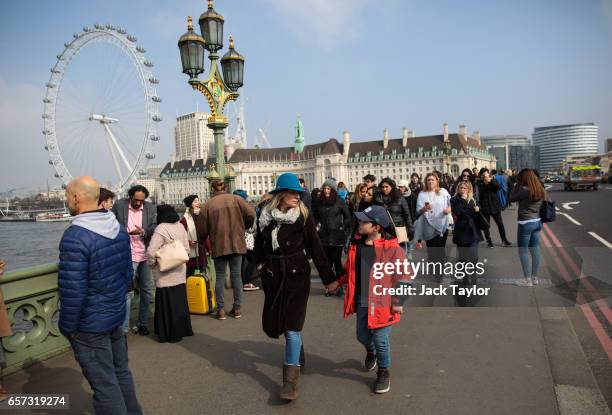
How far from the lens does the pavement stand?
4.00 meters

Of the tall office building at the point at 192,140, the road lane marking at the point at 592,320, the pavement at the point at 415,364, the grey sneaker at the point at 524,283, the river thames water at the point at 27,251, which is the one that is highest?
the tall office building at the point at 192,140

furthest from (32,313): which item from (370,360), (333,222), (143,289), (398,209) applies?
(398,209)

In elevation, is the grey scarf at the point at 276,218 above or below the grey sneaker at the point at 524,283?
above

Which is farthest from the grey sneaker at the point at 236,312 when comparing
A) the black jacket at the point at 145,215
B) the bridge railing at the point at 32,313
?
the bridge railing at the point at 32,313

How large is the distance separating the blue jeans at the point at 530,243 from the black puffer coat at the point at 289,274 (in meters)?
4.86

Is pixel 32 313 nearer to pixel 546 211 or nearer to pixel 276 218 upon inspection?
pixel 276 218

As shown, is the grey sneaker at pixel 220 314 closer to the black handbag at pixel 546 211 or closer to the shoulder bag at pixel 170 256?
the shoulder bag at pixel 170 256

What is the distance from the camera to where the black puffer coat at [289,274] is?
4.25 meters

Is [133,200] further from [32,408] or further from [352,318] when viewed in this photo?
[352,318]

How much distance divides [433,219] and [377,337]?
14.6 ft

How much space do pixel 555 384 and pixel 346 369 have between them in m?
2.03

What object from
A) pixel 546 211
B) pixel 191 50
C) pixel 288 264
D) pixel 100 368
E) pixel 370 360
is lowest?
pixel 370 360

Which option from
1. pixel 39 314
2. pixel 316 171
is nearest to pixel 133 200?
pixel 39 314

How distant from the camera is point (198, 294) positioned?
7066mm
